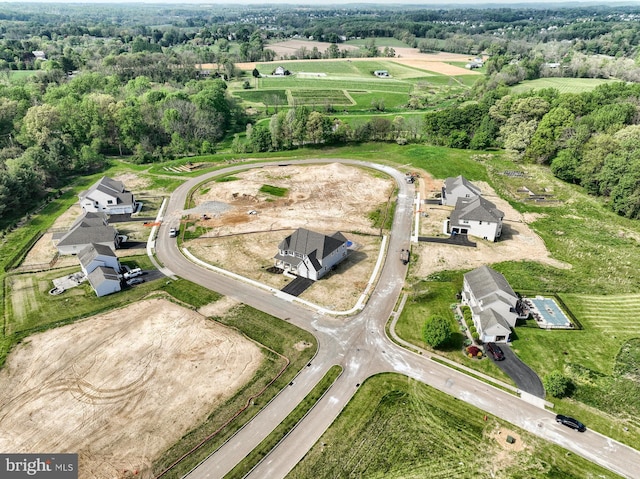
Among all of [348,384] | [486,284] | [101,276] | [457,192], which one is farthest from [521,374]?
[101,276]

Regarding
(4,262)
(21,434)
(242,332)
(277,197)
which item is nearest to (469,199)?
(277,197)

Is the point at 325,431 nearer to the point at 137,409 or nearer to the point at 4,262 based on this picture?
the point at 137,409

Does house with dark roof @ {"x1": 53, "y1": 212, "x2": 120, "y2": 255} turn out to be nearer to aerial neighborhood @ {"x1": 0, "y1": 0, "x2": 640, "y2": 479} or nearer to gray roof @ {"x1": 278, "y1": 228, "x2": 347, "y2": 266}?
aerial neighborhood @ {"x1": 0, "y1": 0, "x2": 640, "y2": 479}

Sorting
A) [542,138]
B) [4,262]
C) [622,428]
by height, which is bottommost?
[4,262]

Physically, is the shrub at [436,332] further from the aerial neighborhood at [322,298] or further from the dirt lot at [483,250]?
the dirt lot at [483,250]

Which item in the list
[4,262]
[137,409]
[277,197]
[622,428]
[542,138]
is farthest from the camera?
[542,138]

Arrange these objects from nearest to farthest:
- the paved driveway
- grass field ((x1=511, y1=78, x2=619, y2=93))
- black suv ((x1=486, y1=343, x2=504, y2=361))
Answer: the paved driveway < black suv ((x1=486, y1=343, x2=504, y2=361)) < grass field ((x1=511, y1=78, x2=619, y2=93))

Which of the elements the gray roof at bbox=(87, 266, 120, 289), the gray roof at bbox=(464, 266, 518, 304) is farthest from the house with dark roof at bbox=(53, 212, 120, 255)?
the gray roof at bbox=(464, 266, 518, 304)
